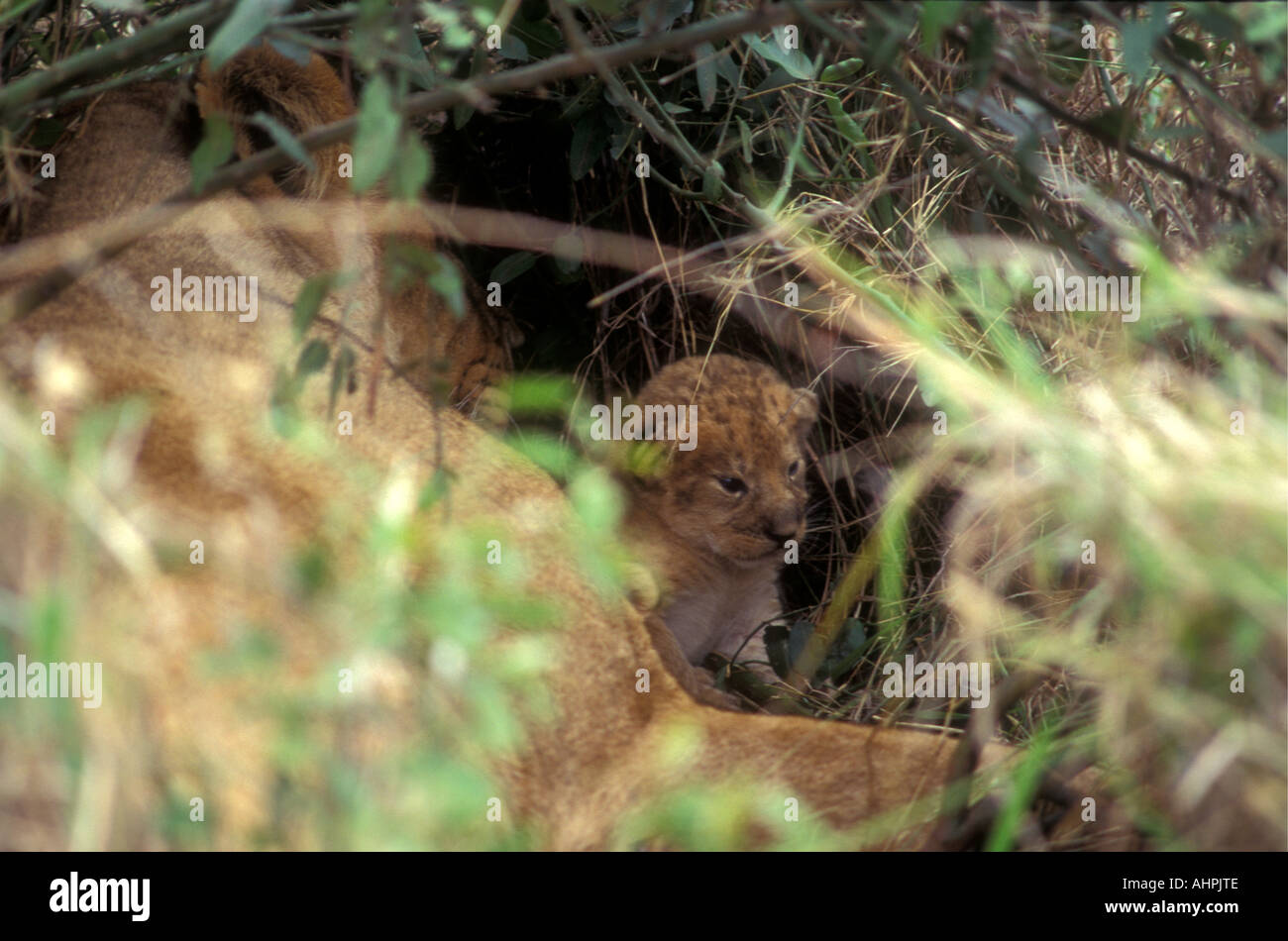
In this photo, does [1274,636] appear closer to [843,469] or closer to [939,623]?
[939,623]

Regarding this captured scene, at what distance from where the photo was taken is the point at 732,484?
12.6 ft

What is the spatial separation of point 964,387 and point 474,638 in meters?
0.91

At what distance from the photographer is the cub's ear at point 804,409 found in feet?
12.8

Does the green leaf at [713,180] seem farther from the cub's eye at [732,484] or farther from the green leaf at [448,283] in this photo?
the green leaf at [448,283]

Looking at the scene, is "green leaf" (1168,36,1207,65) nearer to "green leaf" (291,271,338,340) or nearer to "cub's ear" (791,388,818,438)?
"green leaf" (291,271,338,340)

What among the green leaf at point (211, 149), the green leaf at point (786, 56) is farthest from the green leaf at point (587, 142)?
the green leaf at point (211, 149)

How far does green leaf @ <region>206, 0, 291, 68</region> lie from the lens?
1.91 meters

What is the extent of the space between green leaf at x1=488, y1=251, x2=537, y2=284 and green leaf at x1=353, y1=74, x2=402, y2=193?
6.56 ft

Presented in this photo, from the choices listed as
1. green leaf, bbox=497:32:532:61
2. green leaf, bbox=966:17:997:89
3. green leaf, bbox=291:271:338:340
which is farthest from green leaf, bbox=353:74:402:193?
green leaf, bbox=497:32:532:61

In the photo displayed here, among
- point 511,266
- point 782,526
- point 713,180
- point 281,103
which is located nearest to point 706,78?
point 713,180

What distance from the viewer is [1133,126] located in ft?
8.49

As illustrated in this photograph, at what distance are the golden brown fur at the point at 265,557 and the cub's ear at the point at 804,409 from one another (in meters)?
1.28
